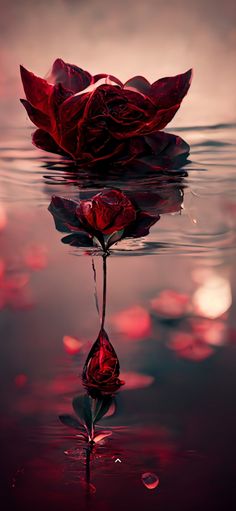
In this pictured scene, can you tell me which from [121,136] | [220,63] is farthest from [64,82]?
[220,63]

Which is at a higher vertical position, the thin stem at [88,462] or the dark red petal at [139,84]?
the dark red petal at [139,84]

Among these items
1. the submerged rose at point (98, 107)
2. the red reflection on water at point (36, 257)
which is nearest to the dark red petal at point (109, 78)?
the submerged rose at point (98, 107)

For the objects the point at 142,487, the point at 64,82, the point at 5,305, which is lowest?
the point at 142,487

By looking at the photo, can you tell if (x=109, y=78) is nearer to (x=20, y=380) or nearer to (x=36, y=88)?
(x=36, y=88)

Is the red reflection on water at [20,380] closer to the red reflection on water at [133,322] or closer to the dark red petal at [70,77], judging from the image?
the red reflection on water at [133,322]

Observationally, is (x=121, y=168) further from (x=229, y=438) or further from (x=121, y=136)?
(x=229, y=438)

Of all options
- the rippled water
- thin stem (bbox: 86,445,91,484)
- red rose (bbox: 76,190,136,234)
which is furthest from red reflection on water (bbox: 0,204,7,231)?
thin stem (bbox: 86,445,91,484)
